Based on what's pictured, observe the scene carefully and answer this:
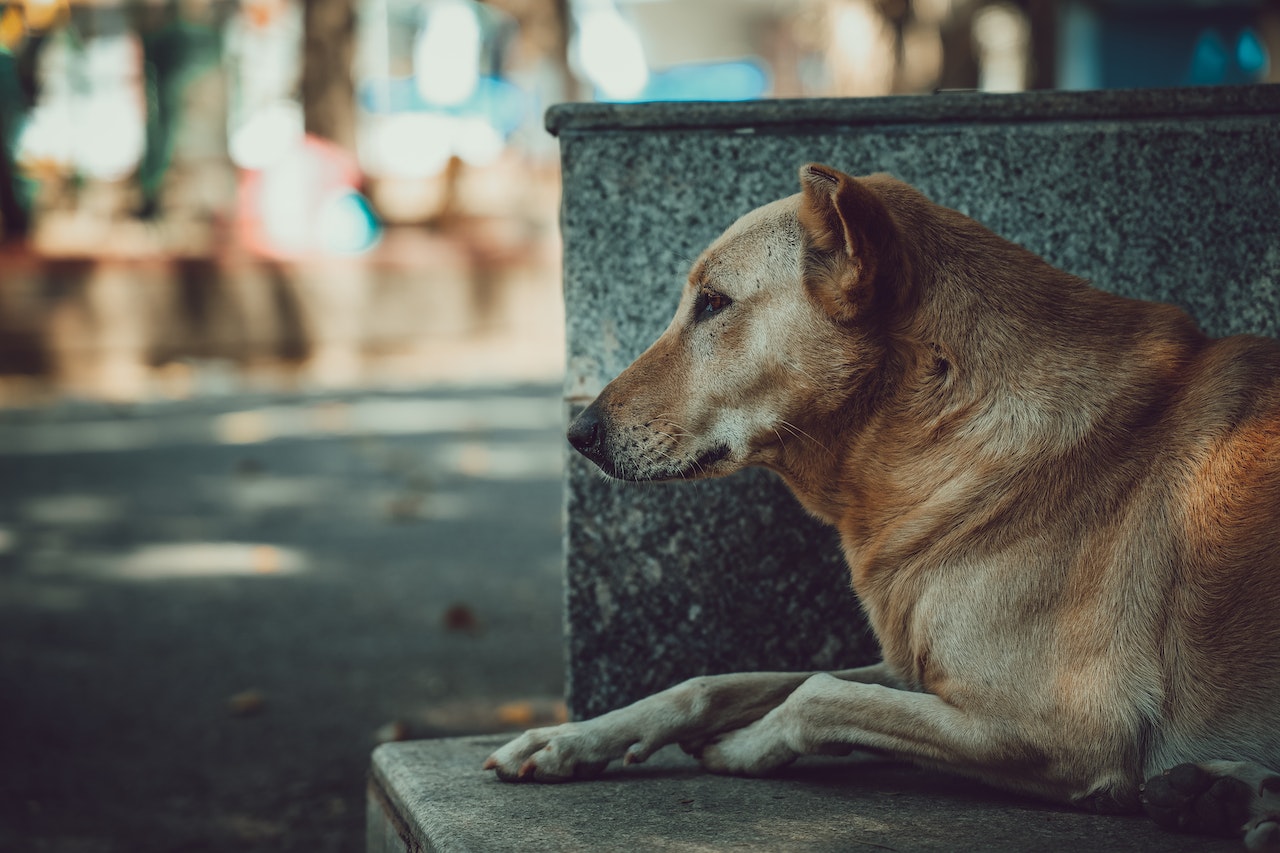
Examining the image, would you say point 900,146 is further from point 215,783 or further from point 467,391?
point 467,391

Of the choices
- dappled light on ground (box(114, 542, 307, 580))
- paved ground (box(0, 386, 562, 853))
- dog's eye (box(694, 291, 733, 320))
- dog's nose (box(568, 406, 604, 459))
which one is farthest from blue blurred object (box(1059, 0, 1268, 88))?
dog's nose (box(568, 406, 604, 459))

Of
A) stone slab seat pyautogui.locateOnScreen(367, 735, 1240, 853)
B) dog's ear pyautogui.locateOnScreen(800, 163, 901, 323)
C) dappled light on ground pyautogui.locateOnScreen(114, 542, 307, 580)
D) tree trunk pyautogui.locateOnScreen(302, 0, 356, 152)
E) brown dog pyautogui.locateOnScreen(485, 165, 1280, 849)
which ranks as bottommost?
dappled light on ground pyautogui.locateOnScreen(114, 542, 307, 580)

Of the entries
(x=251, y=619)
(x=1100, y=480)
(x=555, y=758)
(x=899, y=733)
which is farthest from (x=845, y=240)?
(x=251, y=619)

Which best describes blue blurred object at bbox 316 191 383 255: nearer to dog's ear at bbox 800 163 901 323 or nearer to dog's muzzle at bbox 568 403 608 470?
dog's muzzle at bbox 568 403 608 470

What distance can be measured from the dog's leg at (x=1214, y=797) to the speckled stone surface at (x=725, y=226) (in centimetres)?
120

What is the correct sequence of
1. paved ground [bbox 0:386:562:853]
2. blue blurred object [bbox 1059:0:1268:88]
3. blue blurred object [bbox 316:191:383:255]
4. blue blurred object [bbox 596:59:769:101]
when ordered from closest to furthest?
paved ground [bbox 0:386:562:853], blue blurred object [bbox 316:191:383:255], blue blurred object [bbox 1059:0:1268:88], blue blurred object [bbox 596:59:769:101]

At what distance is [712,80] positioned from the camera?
3697 centimetres

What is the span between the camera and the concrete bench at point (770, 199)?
11.3 feet

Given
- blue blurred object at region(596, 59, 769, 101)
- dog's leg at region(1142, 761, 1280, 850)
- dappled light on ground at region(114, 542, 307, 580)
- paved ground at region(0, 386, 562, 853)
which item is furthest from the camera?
blue blurred object at region(596, 59, 769, 101)

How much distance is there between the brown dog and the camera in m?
2.45

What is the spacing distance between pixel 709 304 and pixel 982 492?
80 cm

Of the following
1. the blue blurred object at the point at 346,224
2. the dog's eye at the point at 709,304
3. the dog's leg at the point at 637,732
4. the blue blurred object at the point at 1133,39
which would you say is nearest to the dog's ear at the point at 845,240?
the dog's eye at the point at 709,304

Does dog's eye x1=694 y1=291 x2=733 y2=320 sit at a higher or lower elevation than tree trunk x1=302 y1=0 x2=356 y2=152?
lower

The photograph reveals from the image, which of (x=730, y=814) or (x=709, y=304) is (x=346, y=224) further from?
(x=730, y=814)
